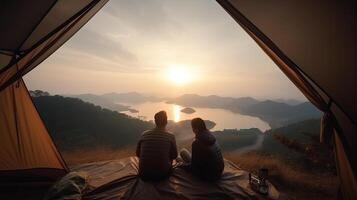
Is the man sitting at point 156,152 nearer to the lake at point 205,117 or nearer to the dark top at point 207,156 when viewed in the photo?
the dark top at point 207,156

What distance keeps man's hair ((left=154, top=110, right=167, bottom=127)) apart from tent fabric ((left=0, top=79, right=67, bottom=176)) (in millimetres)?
2361

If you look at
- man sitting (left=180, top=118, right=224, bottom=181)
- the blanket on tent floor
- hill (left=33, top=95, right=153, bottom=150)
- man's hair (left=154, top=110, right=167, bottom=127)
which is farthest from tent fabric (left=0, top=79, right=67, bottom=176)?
hill (left=33, top=95, right=153, bottom=150)

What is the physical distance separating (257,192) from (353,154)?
1.52 m

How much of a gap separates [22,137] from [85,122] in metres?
21.4

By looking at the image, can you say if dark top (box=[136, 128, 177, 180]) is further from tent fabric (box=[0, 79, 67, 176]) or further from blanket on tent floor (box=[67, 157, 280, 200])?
tent fabric (box=[0, 79, 67, 176])

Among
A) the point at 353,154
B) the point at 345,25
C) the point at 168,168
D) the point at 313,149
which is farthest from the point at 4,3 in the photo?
the point at 313,149

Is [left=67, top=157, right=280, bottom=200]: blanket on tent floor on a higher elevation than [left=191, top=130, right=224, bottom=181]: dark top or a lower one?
lower

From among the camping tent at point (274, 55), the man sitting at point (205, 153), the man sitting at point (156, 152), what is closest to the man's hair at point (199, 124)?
the man sitting at point (205, 153)

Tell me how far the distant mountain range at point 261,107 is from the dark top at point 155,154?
280 feet

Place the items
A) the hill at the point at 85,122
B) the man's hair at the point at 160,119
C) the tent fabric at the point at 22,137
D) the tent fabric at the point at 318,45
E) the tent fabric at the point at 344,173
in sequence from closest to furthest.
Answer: the tent fabric at the point at 318,45
the tent fabric at the point at 344,173
the man's hair at the point at 160,119
the tent fabric at the point at 22,137
the hill at the point at 85,122

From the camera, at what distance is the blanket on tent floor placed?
3746mm

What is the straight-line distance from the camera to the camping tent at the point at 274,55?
2.65 metres

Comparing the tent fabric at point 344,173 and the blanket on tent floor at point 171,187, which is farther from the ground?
the tent fabric at point 344,173

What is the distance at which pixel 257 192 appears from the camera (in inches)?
155
